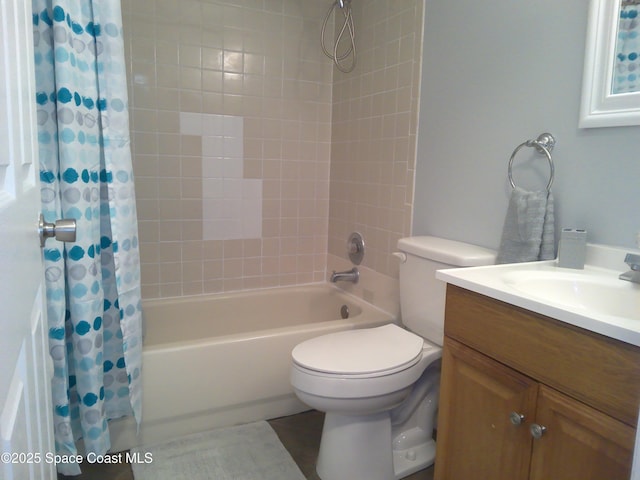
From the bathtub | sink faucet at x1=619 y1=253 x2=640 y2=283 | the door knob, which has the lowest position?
the bathtub

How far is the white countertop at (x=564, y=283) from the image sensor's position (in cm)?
99

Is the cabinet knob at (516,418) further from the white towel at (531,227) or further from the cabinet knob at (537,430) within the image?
the white towel at (531,227)

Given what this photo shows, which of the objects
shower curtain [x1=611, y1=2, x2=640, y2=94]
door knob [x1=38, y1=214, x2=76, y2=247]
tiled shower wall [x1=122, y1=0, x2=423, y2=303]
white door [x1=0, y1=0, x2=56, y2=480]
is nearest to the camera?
white door [x1=0, y1=0, x2=56, y2=480]

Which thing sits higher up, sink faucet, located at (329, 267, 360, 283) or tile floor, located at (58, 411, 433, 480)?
sink faucet, located at (329, 267, 360, 283)

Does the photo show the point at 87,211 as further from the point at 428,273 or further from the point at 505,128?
the point at 505,128

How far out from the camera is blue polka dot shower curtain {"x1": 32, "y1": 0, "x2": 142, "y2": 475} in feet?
4.59

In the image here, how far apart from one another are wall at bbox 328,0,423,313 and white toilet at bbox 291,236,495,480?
0.40 meters

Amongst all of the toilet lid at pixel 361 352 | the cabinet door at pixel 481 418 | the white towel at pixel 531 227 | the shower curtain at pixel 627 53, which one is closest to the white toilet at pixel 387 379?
the toilet lid at pixel 361 352

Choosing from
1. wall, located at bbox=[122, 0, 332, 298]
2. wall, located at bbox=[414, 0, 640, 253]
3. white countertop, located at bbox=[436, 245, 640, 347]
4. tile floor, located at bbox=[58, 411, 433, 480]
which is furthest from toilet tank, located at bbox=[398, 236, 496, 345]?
wall, located at bbox=[122, 0, 332, 298]

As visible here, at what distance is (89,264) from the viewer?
152 centimetres

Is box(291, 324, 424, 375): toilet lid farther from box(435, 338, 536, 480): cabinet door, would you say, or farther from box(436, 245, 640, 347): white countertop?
box(436, 245, 640, 347): white countertop

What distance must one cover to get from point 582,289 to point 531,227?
273 millimetres

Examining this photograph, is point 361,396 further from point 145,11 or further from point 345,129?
point 145,11

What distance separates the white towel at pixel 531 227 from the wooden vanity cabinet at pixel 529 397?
1.18 feet
